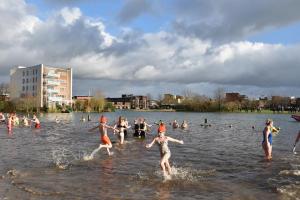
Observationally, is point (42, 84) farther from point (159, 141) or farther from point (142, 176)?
point (159, 141)

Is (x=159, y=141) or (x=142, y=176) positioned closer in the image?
(x=159, y=141)

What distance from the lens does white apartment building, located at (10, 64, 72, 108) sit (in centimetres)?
15175

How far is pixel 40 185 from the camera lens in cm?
1595

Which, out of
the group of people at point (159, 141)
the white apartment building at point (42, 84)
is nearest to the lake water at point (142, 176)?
the group of people at point (159, 141)

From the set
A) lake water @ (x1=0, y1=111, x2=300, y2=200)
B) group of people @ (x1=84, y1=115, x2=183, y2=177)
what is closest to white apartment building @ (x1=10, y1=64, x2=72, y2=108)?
lake water @ (x1=0, y1=111, x2=300, y2=200)

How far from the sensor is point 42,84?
15162 centimetres

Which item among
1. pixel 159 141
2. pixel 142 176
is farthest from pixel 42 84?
pixel 159 141

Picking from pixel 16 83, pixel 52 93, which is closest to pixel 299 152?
pixel 52 93

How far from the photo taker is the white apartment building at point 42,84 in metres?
152

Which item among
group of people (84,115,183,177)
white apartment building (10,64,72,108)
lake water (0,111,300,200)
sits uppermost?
white apartment building (10,64,72,108)

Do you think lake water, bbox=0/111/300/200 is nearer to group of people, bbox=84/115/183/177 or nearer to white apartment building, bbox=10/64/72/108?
group of people, bbox=84/115/183/177

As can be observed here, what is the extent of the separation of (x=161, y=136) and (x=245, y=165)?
22.9 feet

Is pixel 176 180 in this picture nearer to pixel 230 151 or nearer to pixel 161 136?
pixel 161 136

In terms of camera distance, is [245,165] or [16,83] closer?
[245,165]
